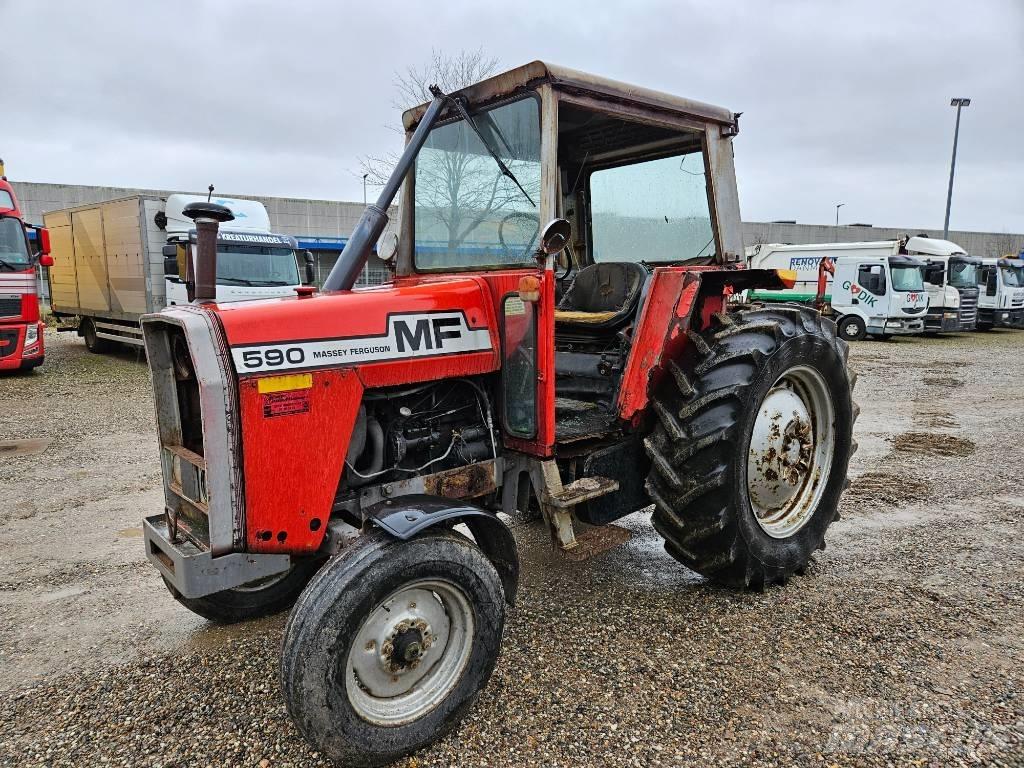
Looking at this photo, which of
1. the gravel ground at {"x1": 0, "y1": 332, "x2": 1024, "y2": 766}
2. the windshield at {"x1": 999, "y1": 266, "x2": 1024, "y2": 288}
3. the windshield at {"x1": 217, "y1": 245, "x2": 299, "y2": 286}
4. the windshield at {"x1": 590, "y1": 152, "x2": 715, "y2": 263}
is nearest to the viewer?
the gravel ground at {"x1": 0, "y1": 332, "x2": 1024, "y2": 766}

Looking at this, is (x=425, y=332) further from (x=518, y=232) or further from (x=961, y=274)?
(x=961, y=274)

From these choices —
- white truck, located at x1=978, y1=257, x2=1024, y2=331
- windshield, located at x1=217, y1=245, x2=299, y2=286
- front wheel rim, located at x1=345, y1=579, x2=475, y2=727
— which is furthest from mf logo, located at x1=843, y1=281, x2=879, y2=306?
front wheel rim, located at x1=345, y1=579, x2=475, y2=727

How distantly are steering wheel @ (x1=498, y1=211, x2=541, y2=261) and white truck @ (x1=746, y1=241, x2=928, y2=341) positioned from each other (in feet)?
49.9

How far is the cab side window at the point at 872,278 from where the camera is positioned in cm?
1706

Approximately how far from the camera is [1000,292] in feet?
67.7

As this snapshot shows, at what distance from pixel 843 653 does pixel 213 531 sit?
2.56 meters

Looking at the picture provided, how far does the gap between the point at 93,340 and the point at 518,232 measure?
14.2 metres

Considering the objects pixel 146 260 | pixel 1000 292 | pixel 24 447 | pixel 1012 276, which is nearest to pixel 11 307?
pixel 146 260

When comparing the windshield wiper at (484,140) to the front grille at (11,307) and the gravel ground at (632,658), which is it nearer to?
the gravel ground at (632,658)

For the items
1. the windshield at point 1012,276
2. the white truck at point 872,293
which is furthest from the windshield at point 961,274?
the windshield at point 1012,276

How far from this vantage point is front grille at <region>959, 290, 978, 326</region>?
758 inches

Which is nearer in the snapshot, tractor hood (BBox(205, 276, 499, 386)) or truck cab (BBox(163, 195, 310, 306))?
tractor hood (BBox(205, 276, 499, 386))

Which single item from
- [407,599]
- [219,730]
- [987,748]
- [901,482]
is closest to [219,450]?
[407,599]

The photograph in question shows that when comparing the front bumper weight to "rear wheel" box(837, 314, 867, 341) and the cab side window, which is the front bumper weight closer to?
the cab side window
